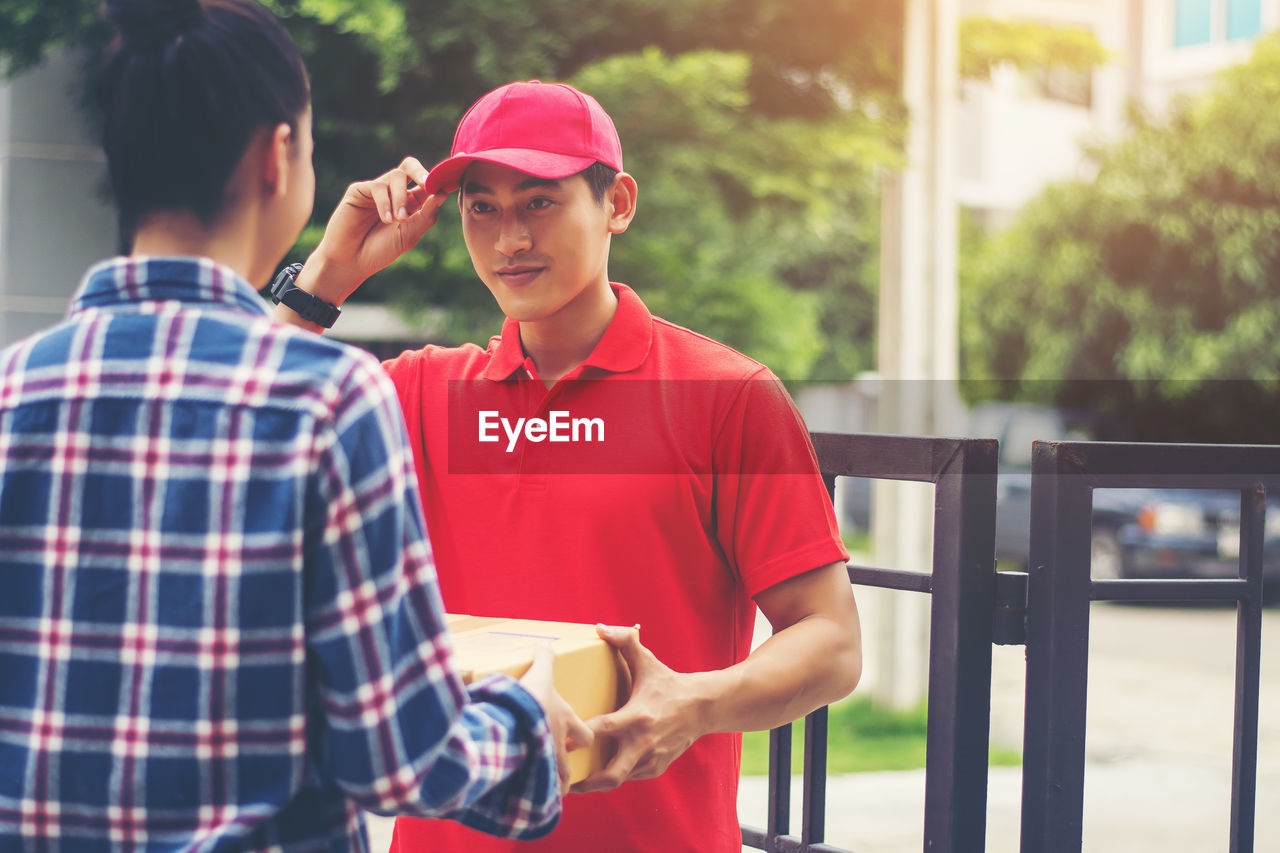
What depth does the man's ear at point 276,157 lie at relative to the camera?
1.20m

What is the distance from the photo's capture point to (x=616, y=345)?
1.94m

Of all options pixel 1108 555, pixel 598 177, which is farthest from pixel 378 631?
pixel 1108 555

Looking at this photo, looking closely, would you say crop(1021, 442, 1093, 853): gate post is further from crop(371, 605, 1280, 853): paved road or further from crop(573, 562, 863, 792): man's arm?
crop(371, 605, 1280, 853): paved road

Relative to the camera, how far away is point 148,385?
1.11 meters

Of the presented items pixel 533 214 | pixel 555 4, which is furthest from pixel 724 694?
pixel 555 4

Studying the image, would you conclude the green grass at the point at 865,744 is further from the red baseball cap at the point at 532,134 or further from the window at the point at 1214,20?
the window at the point at 1214,20

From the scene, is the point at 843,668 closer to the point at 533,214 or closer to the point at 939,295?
the point at 533,214

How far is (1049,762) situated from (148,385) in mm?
1676

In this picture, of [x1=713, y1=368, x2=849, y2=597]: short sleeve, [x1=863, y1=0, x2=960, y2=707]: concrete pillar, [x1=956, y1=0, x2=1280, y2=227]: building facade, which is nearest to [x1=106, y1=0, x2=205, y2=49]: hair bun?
[x1=713, y1=368, x2=849, y2=597]: short sleeve

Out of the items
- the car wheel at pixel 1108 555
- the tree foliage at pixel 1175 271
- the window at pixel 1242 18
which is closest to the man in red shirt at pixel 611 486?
the car wheel at pixel 1108 555

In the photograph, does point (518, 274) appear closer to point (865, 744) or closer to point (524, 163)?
point (524, 163)

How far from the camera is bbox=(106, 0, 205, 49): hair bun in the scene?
1.15 metres

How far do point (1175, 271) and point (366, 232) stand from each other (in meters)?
17.7

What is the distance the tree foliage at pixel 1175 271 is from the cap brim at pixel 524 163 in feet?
55.3
